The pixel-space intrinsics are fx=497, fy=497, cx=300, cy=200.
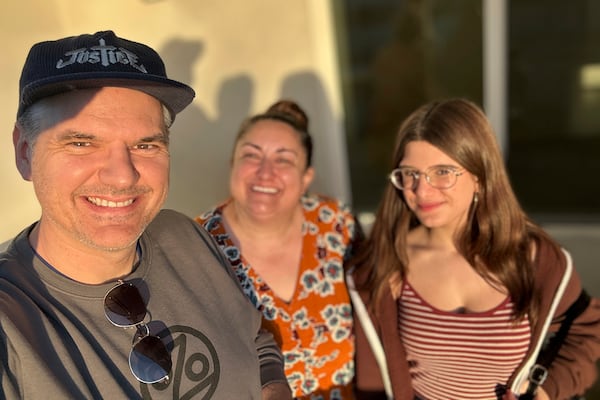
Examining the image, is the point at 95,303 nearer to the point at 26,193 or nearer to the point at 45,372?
the point at 45,372

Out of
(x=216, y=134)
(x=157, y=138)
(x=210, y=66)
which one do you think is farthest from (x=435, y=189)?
(x=210, y=66)

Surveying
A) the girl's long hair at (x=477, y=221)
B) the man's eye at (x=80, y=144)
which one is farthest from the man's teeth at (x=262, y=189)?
the man's eye at (x=80, y=144)

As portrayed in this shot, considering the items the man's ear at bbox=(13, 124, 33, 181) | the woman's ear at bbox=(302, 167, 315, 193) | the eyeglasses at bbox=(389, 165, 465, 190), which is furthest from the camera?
the woman's ear at bbox=(302, 167, 315, 193)

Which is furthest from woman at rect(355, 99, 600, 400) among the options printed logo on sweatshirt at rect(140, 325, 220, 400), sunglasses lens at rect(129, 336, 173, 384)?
sunglasses lens at rect(129, 336, 173, 384)

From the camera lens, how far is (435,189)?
1763 millimetres

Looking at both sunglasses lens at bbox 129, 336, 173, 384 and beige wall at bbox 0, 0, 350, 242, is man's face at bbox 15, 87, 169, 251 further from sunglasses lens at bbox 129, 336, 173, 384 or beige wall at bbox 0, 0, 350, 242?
beige wall at bbox 0, 0, 350, 242

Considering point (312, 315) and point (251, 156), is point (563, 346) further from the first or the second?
point (251, 156)

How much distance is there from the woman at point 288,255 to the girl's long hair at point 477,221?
204 millimetres

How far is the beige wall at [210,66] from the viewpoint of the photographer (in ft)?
5.39

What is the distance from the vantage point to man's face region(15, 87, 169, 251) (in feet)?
3.67

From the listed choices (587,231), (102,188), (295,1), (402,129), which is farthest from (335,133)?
(102,188)

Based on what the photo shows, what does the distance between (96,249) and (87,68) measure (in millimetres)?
415

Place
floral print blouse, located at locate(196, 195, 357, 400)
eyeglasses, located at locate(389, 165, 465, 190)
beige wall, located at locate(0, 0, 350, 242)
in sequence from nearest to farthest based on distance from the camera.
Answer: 1. beige wall, located at locate(0, 0, 350, 242)
2. eyeglasses, located at locate(389, 165, 465, 190)
3. floral print blouse, located at locate(196, 195, 357, 400)

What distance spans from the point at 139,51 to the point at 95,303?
62 centimetres
